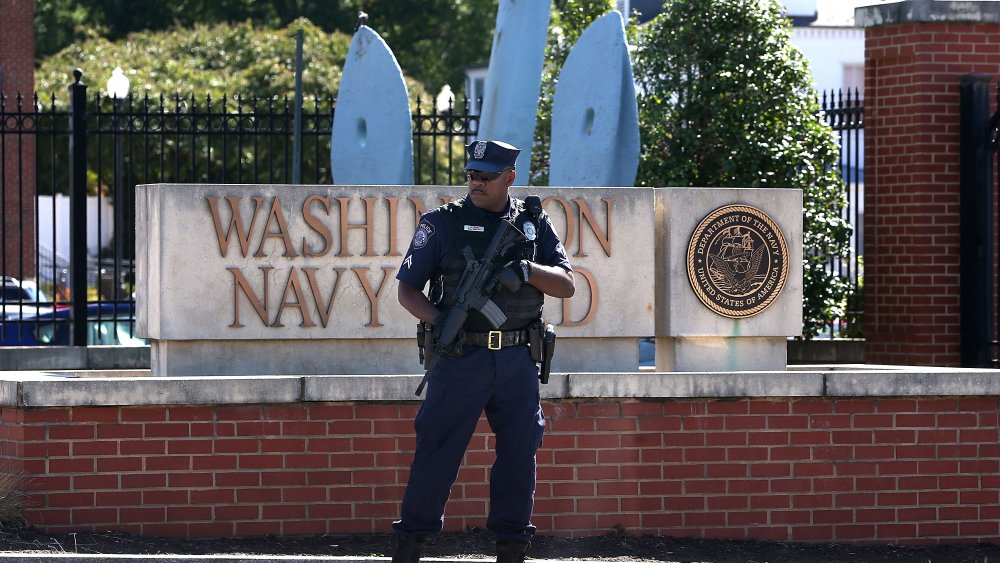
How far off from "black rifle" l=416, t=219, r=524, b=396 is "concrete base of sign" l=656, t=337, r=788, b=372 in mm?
2245

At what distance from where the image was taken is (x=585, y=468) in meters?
7.41

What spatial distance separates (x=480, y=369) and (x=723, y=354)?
7.85 ft

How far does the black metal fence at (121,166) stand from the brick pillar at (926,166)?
0.39m

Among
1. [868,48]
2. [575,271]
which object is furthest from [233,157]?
[575,271]

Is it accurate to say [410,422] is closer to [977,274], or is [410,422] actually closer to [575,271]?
[575,271]

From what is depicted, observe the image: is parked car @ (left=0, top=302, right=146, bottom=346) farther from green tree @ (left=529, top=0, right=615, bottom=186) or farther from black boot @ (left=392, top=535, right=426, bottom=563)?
black boot @ (left=392, top=535, right=426, bottom=563)

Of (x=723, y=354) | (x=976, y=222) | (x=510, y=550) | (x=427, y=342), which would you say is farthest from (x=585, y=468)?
(x=976, y=222)

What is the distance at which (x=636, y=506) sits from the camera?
24.5 feet

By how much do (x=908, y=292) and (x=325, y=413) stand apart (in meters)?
4.62

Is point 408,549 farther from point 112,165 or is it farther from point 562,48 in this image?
point 112,165

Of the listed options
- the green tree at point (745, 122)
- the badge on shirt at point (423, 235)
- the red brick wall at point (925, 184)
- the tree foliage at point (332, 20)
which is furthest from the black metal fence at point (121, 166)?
the tree foliage at point (332, 20)

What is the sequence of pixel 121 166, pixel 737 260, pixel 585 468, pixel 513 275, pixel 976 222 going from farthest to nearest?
pixel 121 166
pixel 976 222
pixel 737 260
pixel 585 468
pixel 513 275

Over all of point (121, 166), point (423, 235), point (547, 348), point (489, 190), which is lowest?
point (547, 348)

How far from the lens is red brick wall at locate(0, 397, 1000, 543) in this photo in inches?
278
